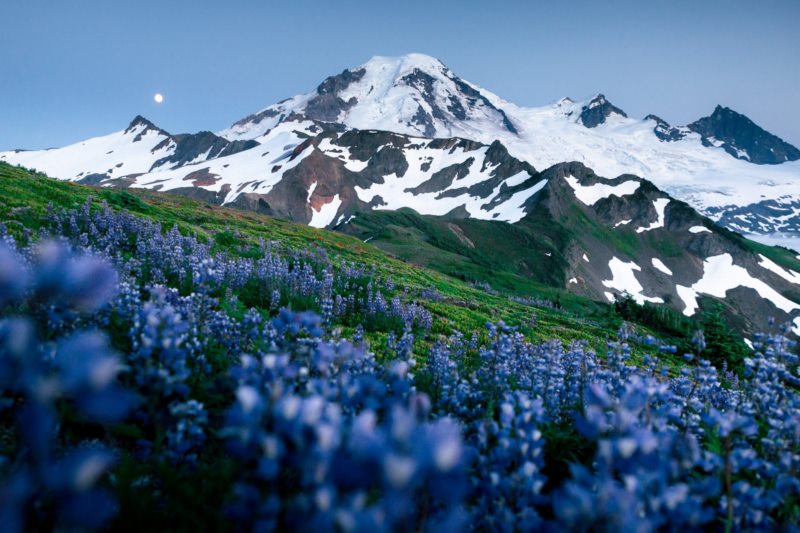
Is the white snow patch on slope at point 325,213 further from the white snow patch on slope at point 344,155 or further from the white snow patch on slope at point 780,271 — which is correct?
Result: the white snow patch on slope at point 780,271

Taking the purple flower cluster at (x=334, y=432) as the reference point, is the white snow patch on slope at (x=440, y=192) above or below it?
above

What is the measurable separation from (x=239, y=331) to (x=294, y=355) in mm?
2443

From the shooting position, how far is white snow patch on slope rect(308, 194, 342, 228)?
132 meters

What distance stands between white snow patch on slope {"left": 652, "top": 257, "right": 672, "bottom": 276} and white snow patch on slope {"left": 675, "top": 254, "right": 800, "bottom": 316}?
5.24 metres

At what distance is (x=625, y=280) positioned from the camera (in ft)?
359

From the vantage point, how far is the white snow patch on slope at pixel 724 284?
386 feet

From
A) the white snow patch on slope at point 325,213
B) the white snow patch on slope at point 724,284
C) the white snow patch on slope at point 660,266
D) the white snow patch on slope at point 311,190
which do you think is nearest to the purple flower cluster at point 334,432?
the white snow patch on slope at point 325,213

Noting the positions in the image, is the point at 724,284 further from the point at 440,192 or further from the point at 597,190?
the point at 440,192

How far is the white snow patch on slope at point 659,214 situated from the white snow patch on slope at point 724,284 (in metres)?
17.2

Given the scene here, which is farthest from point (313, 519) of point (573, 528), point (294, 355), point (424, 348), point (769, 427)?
point (424, 348)

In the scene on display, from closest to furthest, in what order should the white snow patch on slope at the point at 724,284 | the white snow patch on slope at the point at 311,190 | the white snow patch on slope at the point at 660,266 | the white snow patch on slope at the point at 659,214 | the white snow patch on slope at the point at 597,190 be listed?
the white snow patch on slope at the point at 724,284 < the white snow patch on slope at the point at 660,266 < the white snow patch on slope at the point at 597,190 < the white snow patch on slope at the point at 659,214 < the white snow patch on slope at the point at 311,190

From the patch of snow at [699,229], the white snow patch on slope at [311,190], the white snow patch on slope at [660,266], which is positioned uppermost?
the white snow patch on slope at [311,190]

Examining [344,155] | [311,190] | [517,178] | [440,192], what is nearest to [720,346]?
[517,178]

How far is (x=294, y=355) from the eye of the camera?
163 inches
